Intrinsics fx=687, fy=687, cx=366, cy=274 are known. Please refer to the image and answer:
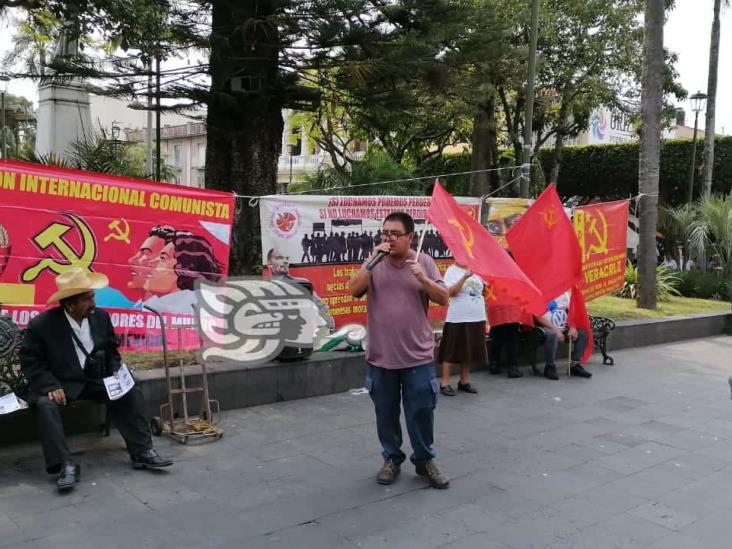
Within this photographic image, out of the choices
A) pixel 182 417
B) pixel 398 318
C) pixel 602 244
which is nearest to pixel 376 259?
pixel 398 318

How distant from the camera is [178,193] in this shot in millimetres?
6105

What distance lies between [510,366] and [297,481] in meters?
4.33

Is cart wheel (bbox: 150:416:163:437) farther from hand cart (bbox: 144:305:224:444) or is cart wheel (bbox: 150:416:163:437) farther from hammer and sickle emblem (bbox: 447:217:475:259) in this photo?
hammer and sickle emblem (bbox: 447:217:475:259)

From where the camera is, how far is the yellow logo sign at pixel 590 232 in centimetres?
981

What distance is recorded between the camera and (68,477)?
Result: 4.38m

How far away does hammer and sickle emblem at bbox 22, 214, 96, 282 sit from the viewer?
5.40 metres

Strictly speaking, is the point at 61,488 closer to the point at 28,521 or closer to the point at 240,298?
the point at 28,521

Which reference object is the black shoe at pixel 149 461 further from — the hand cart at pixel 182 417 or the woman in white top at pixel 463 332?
the woman in white top at pixel 463 332

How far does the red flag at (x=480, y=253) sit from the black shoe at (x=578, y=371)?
3.35m

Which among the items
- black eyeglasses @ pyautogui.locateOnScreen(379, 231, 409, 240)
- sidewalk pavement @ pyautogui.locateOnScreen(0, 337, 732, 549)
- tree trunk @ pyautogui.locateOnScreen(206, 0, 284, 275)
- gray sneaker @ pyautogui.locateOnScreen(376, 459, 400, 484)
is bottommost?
sidewalk pavement @ pyautogui.locateOnScreen(0, 337, 732, 549)

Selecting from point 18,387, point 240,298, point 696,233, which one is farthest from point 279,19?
point 696,233

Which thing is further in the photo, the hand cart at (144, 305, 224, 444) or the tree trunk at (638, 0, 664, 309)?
the tree trunk at (638, 0, 664, 309)

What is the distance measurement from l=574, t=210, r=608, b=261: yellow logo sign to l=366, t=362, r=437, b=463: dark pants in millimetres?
5804

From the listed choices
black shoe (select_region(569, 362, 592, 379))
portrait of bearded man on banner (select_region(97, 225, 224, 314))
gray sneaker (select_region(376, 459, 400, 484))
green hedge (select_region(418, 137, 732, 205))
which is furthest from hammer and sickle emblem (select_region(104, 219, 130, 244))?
green hedge (select_region(418, 137, 732, 205))
